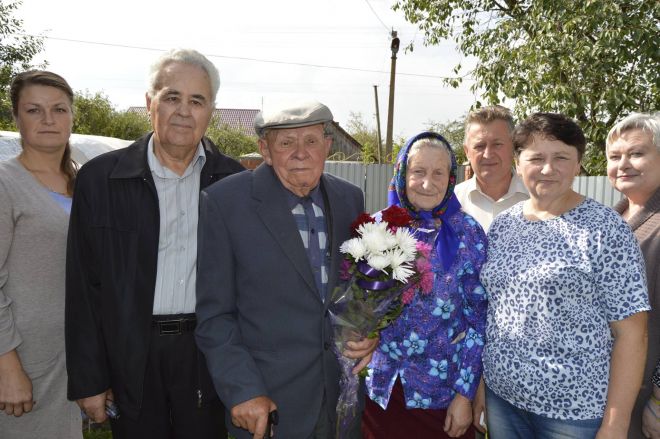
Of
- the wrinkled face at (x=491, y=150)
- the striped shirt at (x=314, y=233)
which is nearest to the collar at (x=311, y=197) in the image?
the striped shirt at (x=314, y=233)

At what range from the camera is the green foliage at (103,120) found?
1215 inches

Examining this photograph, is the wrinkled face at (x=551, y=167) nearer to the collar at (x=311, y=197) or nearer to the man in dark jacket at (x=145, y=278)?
the collar at (x=311, y=197)

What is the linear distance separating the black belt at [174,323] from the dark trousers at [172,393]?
0.01 m

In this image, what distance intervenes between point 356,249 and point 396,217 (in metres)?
0.31

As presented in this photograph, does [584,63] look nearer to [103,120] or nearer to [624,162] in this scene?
[624,162]

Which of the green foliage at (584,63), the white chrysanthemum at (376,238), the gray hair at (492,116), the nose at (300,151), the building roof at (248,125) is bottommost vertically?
the white chrysanthemum at (376,238)

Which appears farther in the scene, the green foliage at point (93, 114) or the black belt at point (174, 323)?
the green foliage at point (93, 114)

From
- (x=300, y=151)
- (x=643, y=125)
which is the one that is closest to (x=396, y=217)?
(x=300, y=151)

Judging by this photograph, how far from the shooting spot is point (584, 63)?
8164mm

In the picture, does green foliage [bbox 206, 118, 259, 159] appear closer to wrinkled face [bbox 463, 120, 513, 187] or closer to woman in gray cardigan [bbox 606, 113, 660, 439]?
wrinkled face [bbox 463, 120, 513, 187]

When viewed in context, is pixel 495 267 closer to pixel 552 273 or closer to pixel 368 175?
pixel 552 273

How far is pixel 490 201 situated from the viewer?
4062 mm

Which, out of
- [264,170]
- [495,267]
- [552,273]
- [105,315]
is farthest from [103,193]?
[552,273]

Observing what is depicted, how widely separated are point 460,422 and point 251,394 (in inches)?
44.6
